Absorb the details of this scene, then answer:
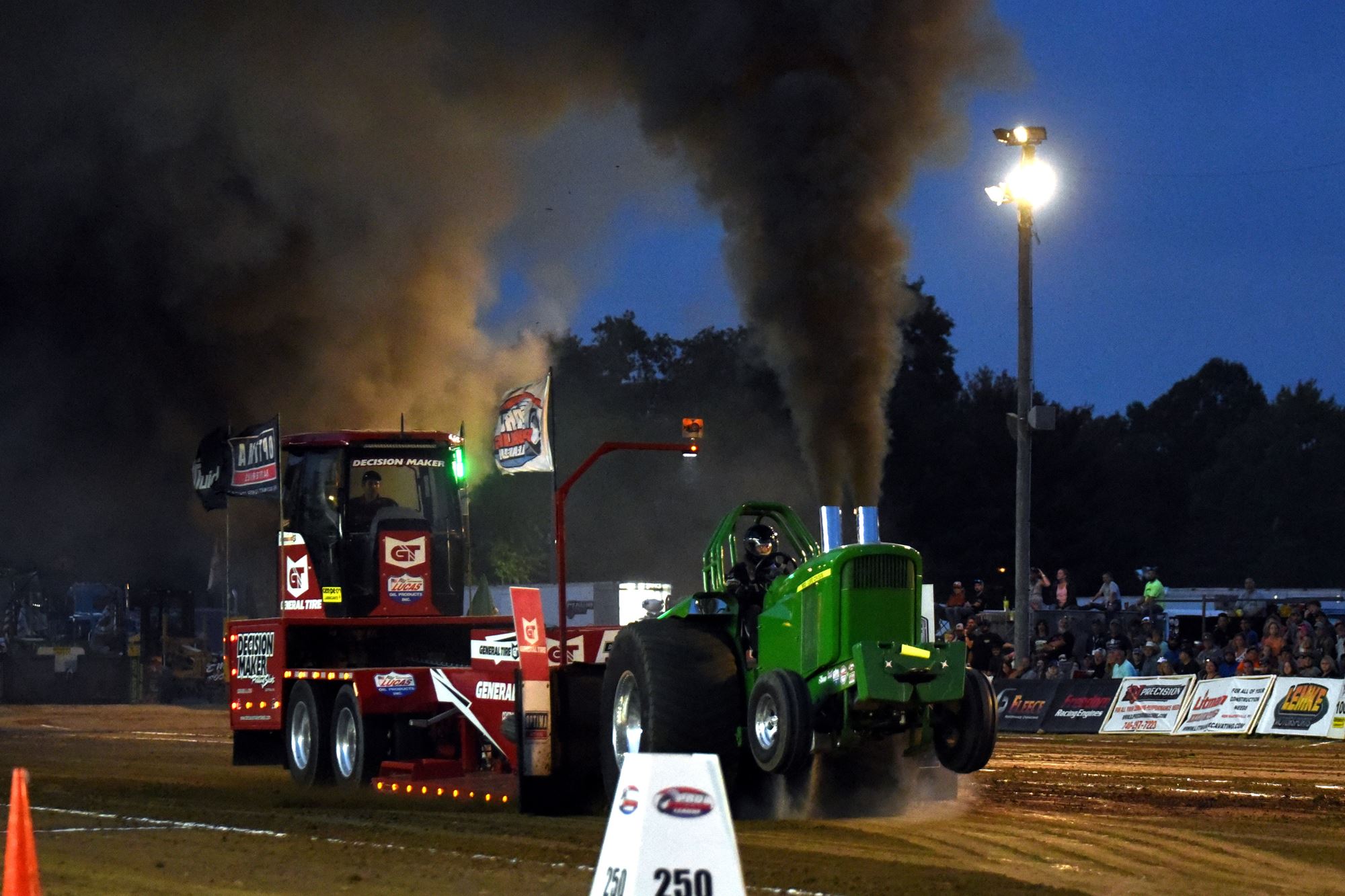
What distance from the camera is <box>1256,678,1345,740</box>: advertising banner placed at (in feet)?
56.8

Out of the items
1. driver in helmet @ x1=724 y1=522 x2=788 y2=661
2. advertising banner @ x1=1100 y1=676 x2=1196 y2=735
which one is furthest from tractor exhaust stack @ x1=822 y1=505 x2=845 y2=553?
advertising banner @ x1=1100 y1=676 x2=1196 y2=735

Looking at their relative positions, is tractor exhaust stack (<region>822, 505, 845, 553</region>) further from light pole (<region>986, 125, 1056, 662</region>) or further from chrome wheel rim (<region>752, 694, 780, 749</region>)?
light pole (<region>986, 125, 1056, 662</region>)

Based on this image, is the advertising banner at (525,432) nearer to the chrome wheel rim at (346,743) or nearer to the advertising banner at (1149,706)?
the chrome wheel rim at (346,743)

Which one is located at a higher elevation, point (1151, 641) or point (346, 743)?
point (1151, 641)

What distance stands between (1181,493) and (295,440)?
173 ft

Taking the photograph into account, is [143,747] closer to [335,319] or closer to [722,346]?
[335,319]

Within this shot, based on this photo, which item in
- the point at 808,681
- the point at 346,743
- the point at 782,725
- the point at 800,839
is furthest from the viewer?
the point at 346,743

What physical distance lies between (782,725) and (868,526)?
2.06 metres

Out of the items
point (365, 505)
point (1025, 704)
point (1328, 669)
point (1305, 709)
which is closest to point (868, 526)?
point (365, 505)

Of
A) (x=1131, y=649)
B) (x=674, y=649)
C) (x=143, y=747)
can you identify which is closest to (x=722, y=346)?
(x=1131, y=649)

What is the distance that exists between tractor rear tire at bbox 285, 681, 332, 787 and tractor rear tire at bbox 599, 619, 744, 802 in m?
3.27

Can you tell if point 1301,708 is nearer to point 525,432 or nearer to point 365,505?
point 525,432

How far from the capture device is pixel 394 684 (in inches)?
480

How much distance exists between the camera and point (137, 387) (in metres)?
24.6
